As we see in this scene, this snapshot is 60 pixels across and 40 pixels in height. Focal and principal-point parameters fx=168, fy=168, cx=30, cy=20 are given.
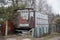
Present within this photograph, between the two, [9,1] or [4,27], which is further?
[9,1]

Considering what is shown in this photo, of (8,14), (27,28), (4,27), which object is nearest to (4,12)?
(8,14)

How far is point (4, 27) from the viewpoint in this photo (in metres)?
22.2

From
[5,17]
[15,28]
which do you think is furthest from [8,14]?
[15,28]

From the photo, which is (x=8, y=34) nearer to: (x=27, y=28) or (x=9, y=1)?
(x=27, y=28)

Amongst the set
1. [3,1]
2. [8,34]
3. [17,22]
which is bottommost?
[8,34]

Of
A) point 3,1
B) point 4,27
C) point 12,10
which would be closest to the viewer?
point 4,27

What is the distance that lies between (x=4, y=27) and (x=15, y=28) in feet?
5.93

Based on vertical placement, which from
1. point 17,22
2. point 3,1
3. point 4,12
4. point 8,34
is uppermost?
point 3,1

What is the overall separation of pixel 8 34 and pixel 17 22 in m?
2.02

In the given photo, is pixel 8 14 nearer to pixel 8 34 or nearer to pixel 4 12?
pixel 4 12

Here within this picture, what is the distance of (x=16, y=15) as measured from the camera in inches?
914

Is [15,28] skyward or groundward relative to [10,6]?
groundward

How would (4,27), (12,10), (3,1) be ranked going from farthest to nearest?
(3,1)
(12,10)
(4,27)

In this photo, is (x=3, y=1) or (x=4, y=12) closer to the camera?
(x=4, y=12)
